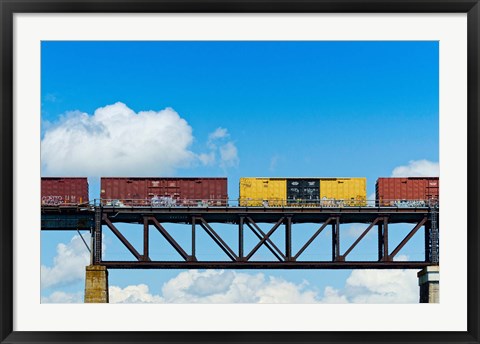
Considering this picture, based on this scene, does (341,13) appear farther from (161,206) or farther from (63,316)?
(161,206)

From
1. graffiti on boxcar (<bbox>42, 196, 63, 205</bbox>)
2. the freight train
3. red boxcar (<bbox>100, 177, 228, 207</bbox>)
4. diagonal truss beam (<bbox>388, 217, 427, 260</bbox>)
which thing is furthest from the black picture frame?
graffiti on boxcar (<bbox>42, 196, 63, 205</bbox>)

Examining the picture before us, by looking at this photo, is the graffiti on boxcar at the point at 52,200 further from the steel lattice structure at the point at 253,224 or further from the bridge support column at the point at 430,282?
the bridge support column at the point at 430,282

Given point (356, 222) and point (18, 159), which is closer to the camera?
point (18, 159)

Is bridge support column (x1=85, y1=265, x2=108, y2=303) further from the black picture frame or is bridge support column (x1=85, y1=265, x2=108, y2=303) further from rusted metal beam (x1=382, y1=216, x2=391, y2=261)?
the black picture frame

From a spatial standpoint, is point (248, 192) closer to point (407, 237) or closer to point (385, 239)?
point (385, 239)

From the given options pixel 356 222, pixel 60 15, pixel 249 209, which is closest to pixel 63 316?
pixel 60 15

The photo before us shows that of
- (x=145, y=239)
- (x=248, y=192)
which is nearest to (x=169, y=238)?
(x=145, y=239)

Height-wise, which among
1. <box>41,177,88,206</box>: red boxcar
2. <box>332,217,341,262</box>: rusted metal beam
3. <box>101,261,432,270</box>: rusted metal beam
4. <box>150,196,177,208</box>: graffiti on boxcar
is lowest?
<box>101,261,432,270</box>: rusted metal beam
